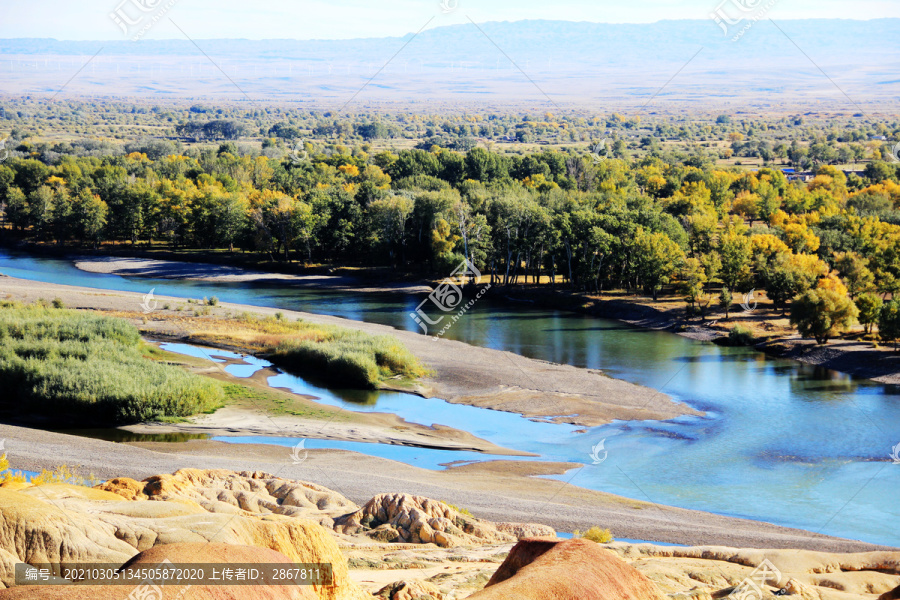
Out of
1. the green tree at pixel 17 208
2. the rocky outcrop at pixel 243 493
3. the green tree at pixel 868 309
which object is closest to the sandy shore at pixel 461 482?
the rocky outcrop at pixel 243 493

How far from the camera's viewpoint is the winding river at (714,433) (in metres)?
30.3

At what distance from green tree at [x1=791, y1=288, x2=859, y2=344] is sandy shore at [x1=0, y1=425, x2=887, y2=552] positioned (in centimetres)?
2664

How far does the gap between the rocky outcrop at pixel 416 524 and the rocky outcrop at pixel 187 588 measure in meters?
8.82

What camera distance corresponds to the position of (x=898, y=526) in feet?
91.6

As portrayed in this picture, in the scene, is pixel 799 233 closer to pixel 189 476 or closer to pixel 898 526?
pixel 898 526

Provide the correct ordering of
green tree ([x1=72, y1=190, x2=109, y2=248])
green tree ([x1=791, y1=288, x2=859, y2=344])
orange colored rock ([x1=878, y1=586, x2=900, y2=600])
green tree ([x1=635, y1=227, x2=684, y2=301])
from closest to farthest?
orange colored rock ([x1=878, y1=586, x2=900, y2=600]) → green tree ([x1=791, y1=288, x2=859, y2=344]) → green tree ([x1=635, y1=227, x2=684, y2=301]) → green tree ([x1=72, y1=190, x2=109, y2=248])

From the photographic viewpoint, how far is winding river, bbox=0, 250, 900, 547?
99.3 ft

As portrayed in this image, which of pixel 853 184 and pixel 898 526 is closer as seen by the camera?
pixel 898 526

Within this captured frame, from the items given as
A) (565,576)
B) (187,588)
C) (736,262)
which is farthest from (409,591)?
(736,262)

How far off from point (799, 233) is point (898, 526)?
42.9 metres

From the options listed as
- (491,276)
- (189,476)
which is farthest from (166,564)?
(491,276)

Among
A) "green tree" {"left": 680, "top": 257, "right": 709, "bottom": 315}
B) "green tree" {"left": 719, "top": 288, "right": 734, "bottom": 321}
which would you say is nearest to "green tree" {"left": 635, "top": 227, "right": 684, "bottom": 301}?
"green tree" {"left": 680, "top": 257, "right": 709, "bottom": 315}

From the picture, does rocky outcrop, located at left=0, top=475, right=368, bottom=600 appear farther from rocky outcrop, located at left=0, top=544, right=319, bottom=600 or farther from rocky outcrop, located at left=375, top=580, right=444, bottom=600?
rocky outcrop, located at left=0, top=544, right=319, bottom=600

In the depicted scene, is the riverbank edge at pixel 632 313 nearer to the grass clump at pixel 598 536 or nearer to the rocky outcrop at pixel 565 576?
the grass clump at pixel 598 536
